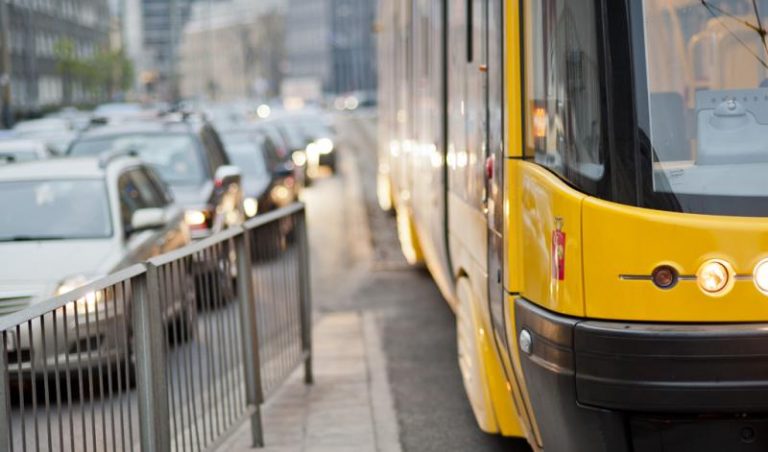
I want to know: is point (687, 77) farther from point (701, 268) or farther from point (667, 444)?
point (667, 444)

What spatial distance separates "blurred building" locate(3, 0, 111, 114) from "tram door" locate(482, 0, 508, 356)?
6626 cm

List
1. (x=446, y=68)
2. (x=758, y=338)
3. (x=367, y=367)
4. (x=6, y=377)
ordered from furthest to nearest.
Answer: (x=367, y=367), (x=446, y=68), (x=758, y=338), (x=6, y=377)

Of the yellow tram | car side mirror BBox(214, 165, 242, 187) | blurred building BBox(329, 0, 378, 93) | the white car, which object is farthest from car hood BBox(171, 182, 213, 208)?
blurred building BBox(329, 0, 378, 93)

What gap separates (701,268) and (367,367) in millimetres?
5101

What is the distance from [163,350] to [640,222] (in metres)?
2.00

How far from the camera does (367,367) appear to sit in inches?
375

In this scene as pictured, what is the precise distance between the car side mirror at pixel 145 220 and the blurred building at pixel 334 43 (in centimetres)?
14811

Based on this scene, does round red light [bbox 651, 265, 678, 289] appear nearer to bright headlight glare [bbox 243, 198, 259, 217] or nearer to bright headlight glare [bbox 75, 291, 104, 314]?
bright headlight glare [bbox 75, 291, 104, 314]

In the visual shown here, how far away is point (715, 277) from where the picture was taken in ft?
15.3

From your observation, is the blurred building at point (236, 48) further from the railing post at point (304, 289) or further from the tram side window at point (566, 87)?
the tram side window at point (566, 87)

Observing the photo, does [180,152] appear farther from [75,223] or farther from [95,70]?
[95,70]

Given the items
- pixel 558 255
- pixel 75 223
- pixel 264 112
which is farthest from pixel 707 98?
pixel 264 112

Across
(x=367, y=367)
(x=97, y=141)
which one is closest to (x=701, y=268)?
(x=367, y=367)

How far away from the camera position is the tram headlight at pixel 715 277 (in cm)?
464
